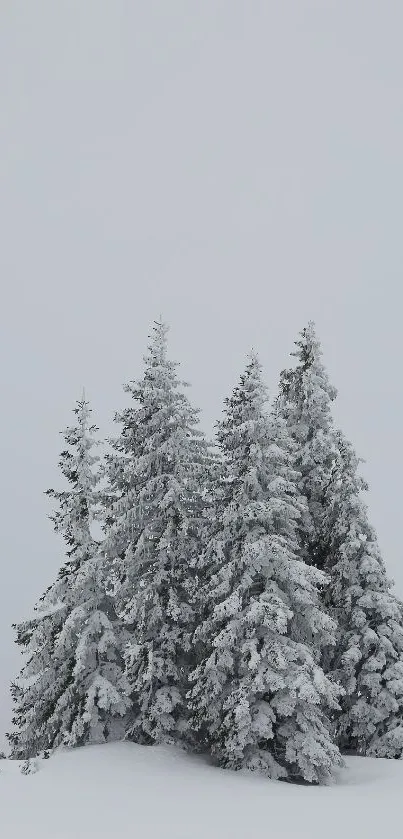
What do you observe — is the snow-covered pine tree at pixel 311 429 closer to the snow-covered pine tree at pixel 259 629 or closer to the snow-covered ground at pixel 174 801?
the snow-covered pine tree at pixel 259 629

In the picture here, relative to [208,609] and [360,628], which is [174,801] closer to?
[208,609]

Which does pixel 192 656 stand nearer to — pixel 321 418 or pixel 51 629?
pixel 51 629

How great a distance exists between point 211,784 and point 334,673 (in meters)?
8.17

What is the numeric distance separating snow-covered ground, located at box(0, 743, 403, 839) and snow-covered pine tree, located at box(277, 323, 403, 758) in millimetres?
2552

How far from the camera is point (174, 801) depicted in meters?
16.4

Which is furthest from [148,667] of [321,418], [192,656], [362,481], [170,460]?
[321,418]

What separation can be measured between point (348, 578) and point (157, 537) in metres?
7.64

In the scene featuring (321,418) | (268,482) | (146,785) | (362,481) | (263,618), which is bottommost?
(146,785)

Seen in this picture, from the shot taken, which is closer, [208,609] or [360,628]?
[208,609]

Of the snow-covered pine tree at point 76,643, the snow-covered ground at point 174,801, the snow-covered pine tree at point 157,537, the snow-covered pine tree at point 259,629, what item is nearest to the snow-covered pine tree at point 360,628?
the snow-covered ground at point 174,801

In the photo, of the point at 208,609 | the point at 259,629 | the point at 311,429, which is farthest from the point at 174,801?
the point at 311,429

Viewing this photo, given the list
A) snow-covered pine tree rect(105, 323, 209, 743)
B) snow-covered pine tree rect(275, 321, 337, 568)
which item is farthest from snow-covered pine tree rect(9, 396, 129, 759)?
snow-covered pine tree rect(275, 321, 337, 568)

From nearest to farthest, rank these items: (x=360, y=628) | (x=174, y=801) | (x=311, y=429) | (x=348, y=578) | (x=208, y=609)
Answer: (x=174, y=801), (x=208, y=609), (x=360, y=628), (x=348, y=578), (x=311, y=429)

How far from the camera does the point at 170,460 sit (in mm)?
24422
